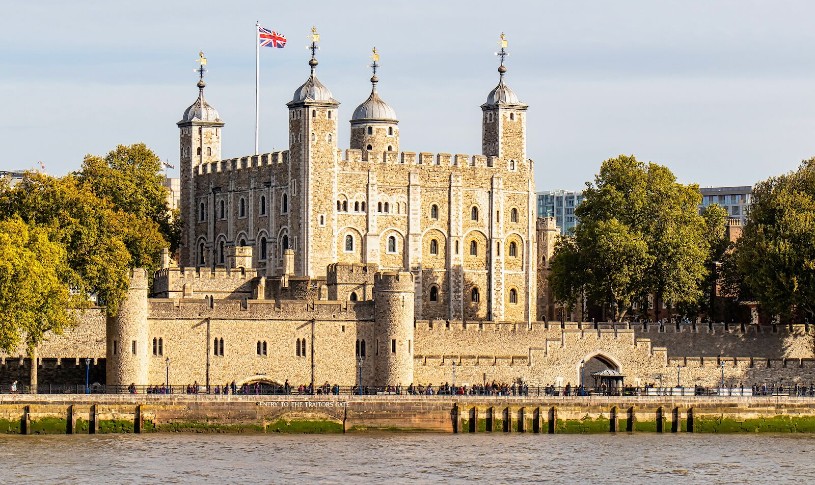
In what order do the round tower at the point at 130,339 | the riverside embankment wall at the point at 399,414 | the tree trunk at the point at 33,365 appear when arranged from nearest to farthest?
1. the riverside embankment wall at the point at 399,414
2. the tree trunk at the point at 33,365
3. the round tower at the point at 130,339

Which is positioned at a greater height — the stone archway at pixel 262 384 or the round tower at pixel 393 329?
the round tower at pixel 393 329

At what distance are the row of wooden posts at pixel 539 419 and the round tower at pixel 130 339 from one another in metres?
12.9

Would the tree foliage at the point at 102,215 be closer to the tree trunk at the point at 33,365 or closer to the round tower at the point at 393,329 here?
the tree trunk at the point at 33,365

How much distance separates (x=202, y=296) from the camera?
103062 mm

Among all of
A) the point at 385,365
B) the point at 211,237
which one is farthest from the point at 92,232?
the point at 211,237

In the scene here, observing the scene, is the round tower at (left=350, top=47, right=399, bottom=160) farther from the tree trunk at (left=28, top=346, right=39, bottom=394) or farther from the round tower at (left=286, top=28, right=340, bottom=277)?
the tree trunk at (left=28, top=346, right=39, bottom=394)

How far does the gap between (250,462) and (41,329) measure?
14456 millimetres

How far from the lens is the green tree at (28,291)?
88.0 m

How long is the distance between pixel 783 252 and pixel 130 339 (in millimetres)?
31631

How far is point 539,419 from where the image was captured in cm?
8950

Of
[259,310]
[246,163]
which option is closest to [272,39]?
[246,163]

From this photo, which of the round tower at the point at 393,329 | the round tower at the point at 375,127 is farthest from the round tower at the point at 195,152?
the round tower at the point at 393,329

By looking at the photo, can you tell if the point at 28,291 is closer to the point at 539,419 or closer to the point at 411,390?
the point at 411,390

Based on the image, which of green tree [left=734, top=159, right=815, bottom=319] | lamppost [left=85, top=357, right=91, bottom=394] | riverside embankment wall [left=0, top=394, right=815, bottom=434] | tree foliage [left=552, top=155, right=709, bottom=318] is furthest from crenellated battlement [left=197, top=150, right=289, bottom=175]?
riverside embankment wall [left=0, top=394, right=815, bottom=434]
